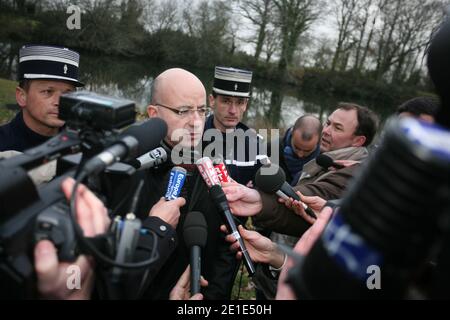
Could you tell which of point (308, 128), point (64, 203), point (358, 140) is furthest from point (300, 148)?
point (64, 203)

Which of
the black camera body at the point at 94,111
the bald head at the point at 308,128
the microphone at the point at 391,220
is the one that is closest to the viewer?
the microphone at the point at 391,220

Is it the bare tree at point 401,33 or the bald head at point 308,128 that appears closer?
the bald head at point 308,128

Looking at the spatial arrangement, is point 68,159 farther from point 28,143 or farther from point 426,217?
point 28,143

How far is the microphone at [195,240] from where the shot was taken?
5.32 feet

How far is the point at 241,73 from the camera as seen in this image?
12.7 ft

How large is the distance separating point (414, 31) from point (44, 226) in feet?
119

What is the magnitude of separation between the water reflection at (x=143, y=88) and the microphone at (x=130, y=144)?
35.9 feet

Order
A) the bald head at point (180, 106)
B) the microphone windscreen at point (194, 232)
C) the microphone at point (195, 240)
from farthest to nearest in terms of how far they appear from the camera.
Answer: the bald head at point (180, 106) → the microphone windscreen at point (194, 232) → the microphone at point (195, 240)

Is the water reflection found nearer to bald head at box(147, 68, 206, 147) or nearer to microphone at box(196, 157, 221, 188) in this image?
bald head at box(147, 68, 206, 147)

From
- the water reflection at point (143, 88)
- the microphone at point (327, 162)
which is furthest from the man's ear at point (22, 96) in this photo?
the water reflection at point (143, 88)

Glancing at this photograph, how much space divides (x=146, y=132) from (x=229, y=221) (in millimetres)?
710

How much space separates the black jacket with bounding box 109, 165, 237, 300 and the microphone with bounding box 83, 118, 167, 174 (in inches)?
14.9

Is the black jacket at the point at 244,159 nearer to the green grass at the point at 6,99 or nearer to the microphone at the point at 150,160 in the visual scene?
the microphone at the point at 150,160

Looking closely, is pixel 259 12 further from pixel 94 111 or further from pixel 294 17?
pixel 94 111
